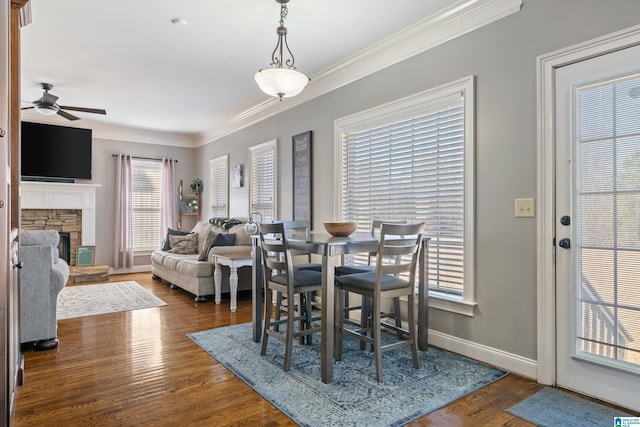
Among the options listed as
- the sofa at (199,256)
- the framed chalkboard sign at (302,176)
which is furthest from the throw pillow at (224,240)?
the framed chalkboard sign at (302,176)

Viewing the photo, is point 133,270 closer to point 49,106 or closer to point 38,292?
point 49,106

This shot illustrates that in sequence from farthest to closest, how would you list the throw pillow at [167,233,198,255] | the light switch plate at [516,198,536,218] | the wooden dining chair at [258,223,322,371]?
1. the throw pillow at [167,233,198,255]
2. the wooden dining chair at [258,223,322,371]
3. the light switch plate at [516,198,536,218]

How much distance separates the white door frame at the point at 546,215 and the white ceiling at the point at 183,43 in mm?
922

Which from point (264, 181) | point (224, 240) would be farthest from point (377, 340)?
point (264, 181)

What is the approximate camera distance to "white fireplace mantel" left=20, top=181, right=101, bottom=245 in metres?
6.11

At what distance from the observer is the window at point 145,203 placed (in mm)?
7223

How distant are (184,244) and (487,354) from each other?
4.63 meters

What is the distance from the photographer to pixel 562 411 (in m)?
2.05

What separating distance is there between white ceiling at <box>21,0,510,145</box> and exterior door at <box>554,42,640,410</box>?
121 cm

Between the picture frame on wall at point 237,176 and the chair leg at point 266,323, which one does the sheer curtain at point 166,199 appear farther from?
the chair leg at point 266,323

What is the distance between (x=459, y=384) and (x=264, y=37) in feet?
10.1

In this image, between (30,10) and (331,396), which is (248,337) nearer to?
(331,396)

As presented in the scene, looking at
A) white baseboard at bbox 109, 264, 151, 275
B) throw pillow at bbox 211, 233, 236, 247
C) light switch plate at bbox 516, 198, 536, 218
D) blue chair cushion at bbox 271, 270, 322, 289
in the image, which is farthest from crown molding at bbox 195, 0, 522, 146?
white baseboard at bbox 109, 264, 151, 275

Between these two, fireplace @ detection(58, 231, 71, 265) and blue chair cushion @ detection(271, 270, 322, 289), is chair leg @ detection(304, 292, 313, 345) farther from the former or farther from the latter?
fireplace @ detection(58, 231, 71, 265)
